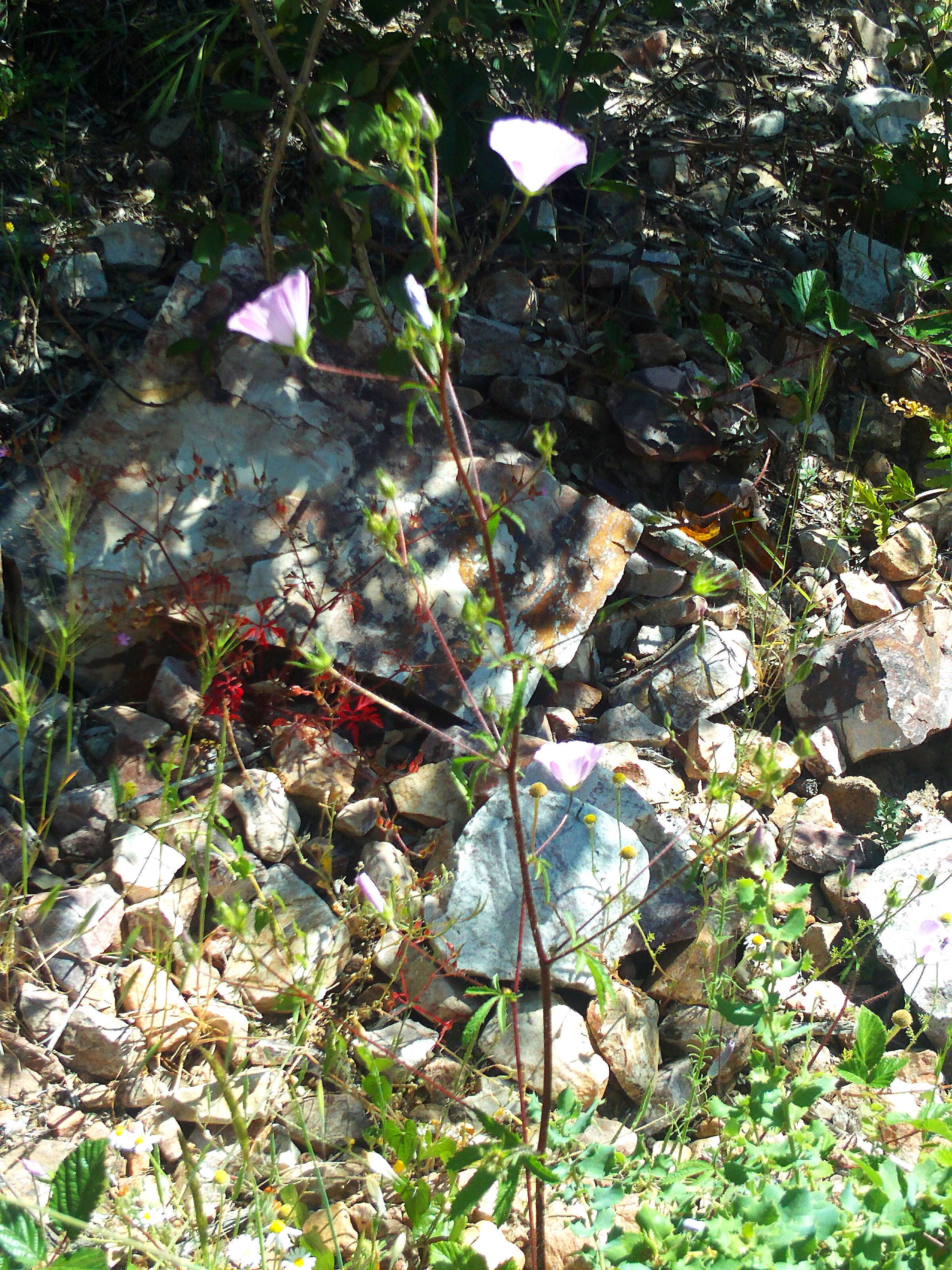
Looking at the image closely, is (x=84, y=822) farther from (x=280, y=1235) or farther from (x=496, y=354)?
(x=496, y=354)

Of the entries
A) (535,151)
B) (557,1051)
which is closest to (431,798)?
(557,1051)

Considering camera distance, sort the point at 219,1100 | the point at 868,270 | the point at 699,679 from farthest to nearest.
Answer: the point at 868,270 < the point at 699,679 < the point at 219,1100

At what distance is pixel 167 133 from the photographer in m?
2.98

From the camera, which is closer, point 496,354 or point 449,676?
point 449,676

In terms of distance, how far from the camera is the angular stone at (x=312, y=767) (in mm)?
2195

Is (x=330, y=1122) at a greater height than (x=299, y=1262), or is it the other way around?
(x=330, y=1122)

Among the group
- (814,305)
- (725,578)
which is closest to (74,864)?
(725,578)

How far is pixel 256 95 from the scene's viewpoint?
7.34 ft

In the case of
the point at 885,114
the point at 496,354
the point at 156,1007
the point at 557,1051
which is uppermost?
the point at 885,114

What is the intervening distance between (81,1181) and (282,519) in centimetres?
150

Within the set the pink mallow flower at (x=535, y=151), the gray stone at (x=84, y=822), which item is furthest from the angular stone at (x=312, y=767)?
the pink mallow flower at (x=535, y=151)

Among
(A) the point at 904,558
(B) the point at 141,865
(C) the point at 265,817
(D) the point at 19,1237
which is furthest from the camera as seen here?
(A) the point at 904,558

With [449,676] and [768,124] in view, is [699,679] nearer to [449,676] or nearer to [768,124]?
[449,676]

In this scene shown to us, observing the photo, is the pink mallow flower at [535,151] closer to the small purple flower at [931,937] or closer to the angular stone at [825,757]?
the small purple flower at [931,937]
